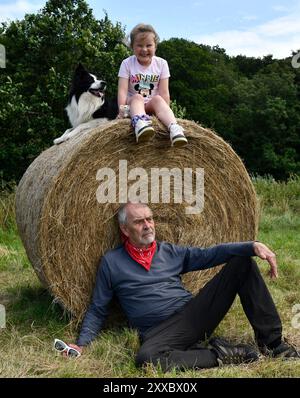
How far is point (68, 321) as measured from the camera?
4.98 metres

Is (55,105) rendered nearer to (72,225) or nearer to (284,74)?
(72,225)

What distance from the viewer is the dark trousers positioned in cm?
427

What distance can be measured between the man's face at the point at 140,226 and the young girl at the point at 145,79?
0.61 meters

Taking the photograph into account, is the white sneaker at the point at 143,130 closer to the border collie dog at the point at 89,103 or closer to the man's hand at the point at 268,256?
the border collie dog at the point at 89,103

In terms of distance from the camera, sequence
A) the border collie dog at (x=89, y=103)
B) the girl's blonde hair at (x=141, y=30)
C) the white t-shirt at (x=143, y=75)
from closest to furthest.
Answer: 1. the girl's blonde hair at (x=141, y=30)
2. the white t-shirt at (x=143, y=75)
3. the border collie dog at (x=89, y=103)

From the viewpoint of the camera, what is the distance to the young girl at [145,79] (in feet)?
16.3

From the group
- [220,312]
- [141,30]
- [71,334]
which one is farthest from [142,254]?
[141,30]

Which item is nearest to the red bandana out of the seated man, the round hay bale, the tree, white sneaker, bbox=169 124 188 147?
the seated man

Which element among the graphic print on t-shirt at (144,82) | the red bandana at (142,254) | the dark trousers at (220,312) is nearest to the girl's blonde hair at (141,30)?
the graphic print on t-shirt at (144,82)

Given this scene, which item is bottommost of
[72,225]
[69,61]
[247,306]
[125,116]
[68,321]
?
[68,321]

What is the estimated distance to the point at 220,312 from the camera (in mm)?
4434
